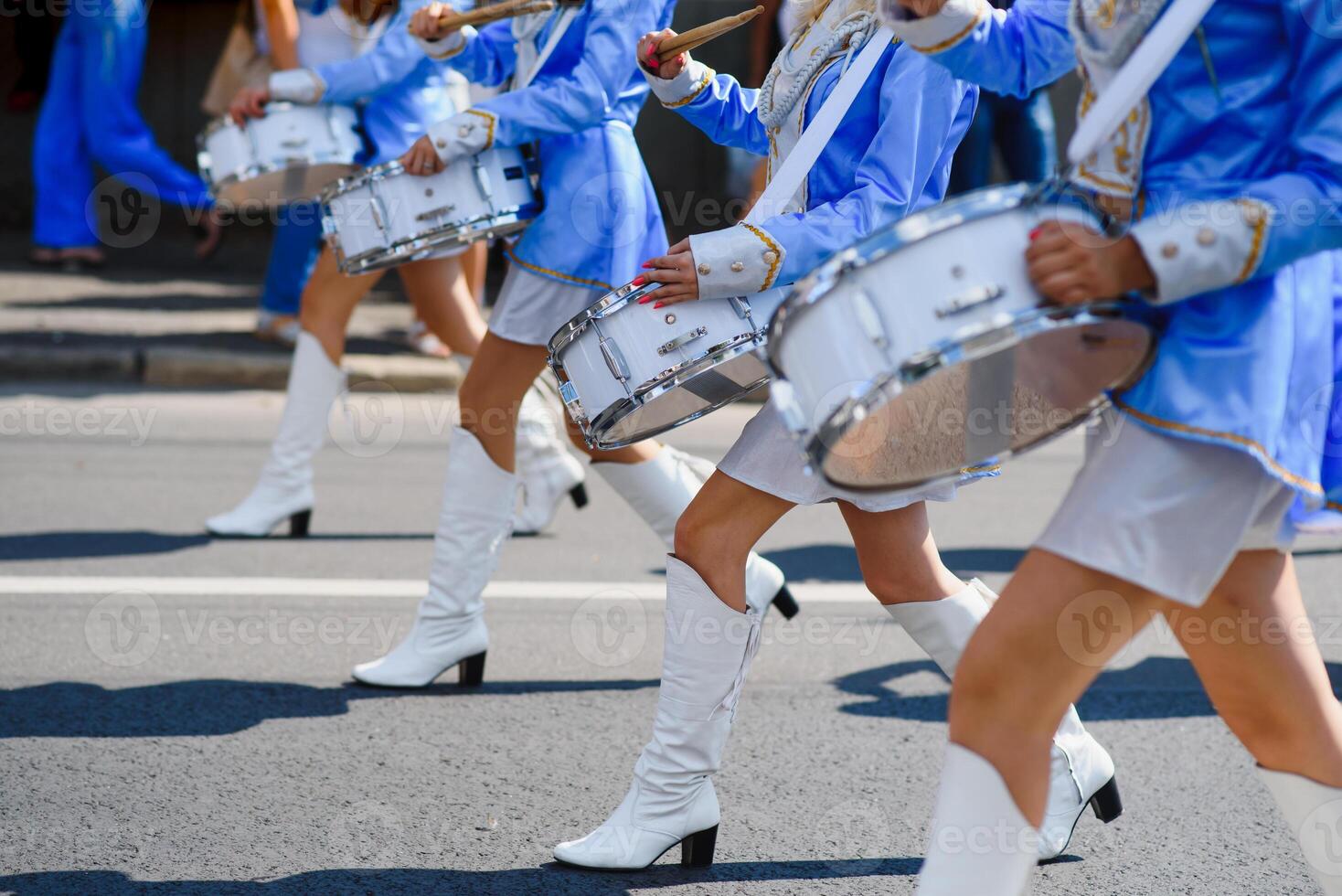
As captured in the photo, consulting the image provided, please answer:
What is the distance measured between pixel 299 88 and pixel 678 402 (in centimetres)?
229

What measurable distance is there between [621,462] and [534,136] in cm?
80

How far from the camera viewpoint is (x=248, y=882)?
2713mm

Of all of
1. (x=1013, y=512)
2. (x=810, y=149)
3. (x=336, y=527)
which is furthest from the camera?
(x=1013, y=512)

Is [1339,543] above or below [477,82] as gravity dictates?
below

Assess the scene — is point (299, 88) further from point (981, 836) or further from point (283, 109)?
→ point (981, 836)

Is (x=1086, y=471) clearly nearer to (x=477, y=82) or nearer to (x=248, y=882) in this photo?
(x=248, y=882)

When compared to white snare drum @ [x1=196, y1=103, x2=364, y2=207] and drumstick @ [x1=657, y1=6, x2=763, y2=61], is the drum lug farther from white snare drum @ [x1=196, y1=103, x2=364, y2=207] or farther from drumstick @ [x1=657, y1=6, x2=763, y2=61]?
white snare drum @ [x1=196, y1=103, x2=364, y2=207]

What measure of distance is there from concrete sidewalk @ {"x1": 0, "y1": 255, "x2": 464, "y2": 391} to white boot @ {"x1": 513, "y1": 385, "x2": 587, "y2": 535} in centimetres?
223

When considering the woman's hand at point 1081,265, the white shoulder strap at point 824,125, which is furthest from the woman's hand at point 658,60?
the woman's hand at point 1081,265

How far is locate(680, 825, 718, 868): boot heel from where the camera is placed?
283 cm

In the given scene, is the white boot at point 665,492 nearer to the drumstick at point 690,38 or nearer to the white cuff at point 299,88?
the drumstick at point 690,38

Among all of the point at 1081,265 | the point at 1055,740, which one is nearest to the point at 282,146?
the point at 1055,740

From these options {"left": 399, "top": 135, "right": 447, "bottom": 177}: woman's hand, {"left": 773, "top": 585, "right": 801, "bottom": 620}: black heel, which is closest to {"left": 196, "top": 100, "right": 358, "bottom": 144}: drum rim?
{"left": 399, "top": 135, "right": 447, "bottom": 177}: woman's hand

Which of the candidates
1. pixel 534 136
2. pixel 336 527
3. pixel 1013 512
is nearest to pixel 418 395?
pixel 336 527
